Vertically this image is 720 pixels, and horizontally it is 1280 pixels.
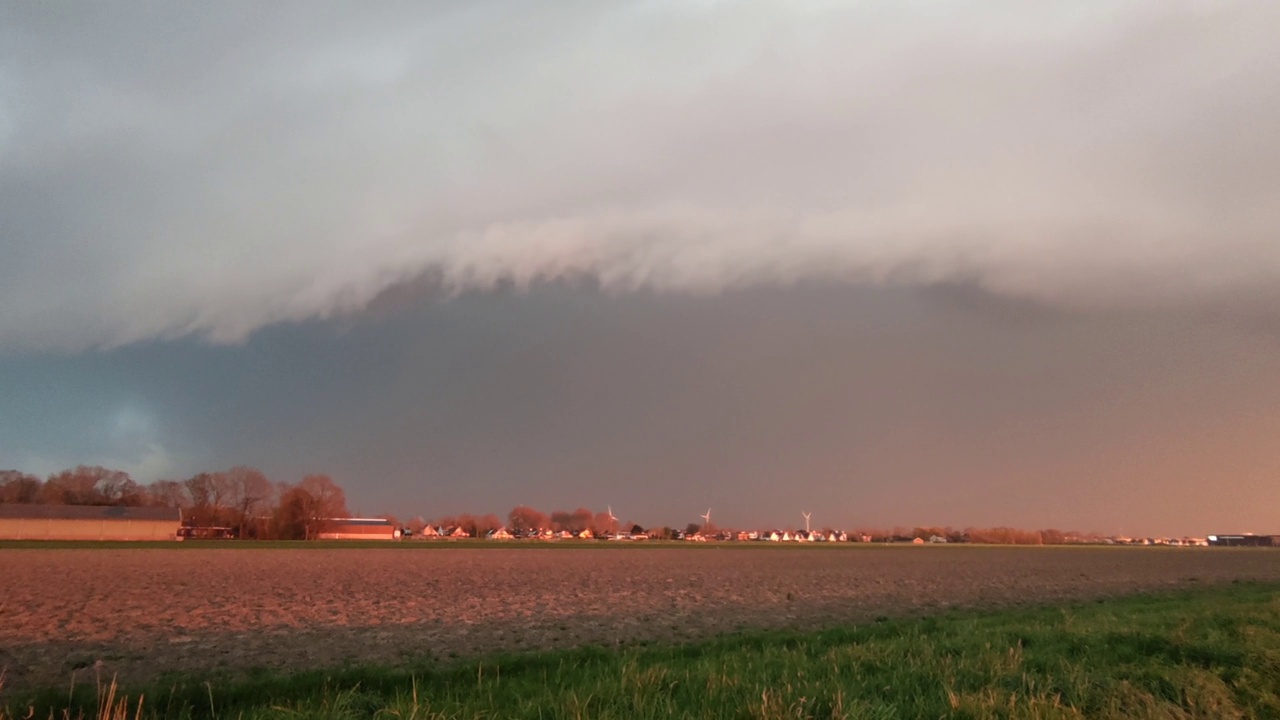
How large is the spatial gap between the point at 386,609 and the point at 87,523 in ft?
487

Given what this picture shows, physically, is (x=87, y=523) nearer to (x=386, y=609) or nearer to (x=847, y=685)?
(x=386, y=609)

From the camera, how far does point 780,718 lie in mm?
6980

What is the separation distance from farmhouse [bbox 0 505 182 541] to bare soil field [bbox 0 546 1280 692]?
4219 inches

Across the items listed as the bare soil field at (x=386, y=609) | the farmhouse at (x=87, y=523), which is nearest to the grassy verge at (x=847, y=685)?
the bare soil field at (x=386, y=609)

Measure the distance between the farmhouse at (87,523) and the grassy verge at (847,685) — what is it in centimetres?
15316

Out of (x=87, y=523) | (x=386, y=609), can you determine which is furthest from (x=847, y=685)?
(x=87, y=523)

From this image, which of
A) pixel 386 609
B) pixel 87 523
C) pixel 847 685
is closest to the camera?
pixel 847 685

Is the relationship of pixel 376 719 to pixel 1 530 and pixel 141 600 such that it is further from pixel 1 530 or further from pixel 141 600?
pixel 1 530

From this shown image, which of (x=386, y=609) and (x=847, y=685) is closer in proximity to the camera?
(x=847, y=685)

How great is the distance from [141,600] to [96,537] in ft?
462

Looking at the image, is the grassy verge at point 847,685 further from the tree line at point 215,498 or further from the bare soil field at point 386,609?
the tree line at point 215,498

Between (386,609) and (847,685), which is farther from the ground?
(847,685)

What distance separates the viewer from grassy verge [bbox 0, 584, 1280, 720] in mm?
7836

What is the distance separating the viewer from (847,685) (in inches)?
354
